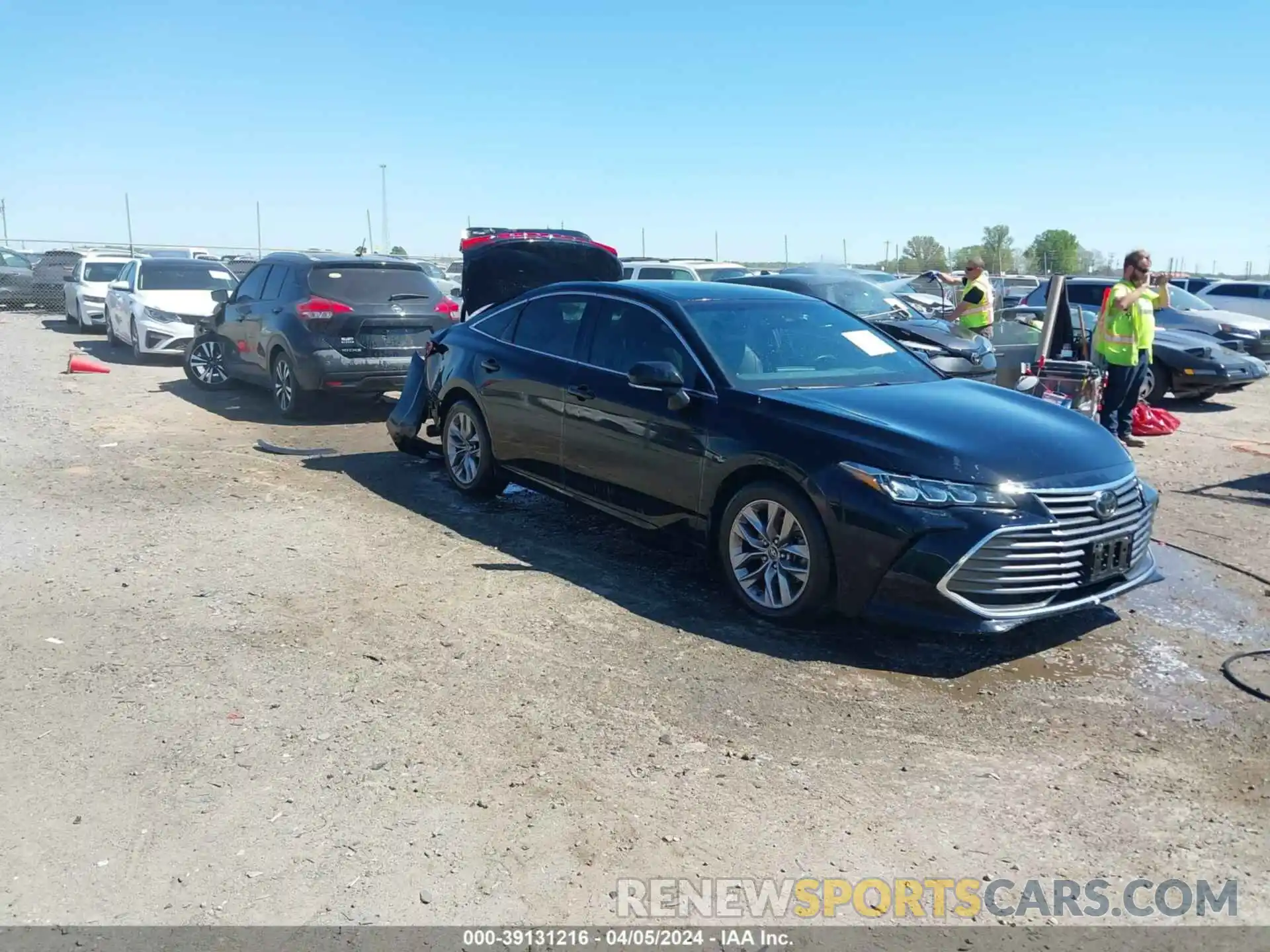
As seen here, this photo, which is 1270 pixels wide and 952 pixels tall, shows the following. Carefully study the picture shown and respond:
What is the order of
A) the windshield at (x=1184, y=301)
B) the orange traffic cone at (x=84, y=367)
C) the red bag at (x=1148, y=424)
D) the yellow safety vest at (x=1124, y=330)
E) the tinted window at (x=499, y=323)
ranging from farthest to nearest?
the windshield at (x=1184, y=301)
the orange traffic cone at (x=84, y=367)
the red bag at (x=1148, y=424)
the yellow safety vest at (x=1124, y=330)
the tinted window at (x=499, y=323)

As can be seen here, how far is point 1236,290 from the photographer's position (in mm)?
24516

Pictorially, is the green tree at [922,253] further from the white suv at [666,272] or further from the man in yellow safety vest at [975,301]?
→ the man in yellow safety vest at [975,301]

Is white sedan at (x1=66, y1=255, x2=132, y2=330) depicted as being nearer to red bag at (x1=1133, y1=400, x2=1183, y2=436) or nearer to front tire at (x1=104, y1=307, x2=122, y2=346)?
front tire at (x1=104, y1=307, x2=122, y2=346)

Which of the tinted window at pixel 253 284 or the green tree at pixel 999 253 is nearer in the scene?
the tinted window at pixel 253 284

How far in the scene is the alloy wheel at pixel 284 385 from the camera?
11094 millimetres

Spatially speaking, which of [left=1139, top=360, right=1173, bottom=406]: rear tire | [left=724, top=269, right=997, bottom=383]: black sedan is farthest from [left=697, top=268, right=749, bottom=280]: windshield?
[left=1139, top=360, right=1173, bottom=406]: rear tire

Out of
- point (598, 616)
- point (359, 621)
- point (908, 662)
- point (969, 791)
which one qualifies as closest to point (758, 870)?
point (969, 791)

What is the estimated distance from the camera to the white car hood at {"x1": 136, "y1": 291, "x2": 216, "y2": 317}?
16406 mm

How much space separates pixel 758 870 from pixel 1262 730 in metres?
2.42

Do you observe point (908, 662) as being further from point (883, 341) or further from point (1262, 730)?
point (883, 341)

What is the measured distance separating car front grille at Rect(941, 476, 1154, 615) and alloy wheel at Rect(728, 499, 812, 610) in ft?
2.57

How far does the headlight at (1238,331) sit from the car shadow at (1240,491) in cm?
921

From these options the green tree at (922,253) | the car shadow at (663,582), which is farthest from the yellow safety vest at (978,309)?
the green tree at (922,253)

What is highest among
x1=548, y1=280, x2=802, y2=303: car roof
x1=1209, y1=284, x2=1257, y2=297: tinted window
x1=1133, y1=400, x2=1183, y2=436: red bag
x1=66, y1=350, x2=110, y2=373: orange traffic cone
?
x1=548, y1=280, x2=802, y2=303: car roof
